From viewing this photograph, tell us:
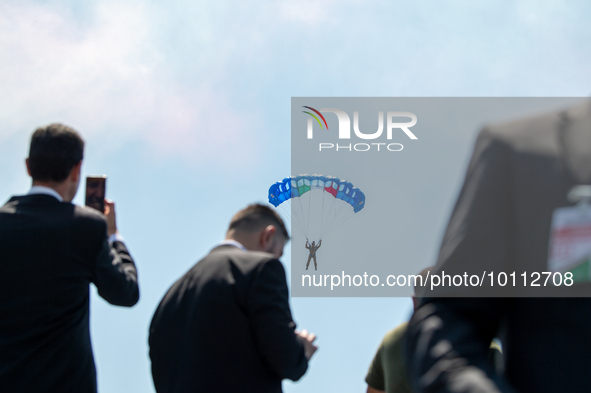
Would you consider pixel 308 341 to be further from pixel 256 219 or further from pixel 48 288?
pixel 48 288

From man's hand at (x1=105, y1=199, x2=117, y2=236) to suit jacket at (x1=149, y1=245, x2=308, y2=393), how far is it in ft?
2.32

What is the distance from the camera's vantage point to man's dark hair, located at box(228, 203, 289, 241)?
378 cm

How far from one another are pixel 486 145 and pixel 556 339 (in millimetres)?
358

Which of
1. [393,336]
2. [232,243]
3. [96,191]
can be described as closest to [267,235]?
[232,243]

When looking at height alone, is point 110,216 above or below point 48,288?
above

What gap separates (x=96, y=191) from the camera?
3432mm

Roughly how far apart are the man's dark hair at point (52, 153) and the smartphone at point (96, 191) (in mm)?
403

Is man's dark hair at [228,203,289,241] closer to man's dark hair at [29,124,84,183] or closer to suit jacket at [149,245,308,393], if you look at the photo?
suit jacket at [149,245,308,393]

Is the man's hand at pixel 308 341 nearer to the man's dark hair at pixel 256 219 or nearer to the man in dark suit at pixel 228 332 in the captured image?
the man in dark suit at pixel 228 332

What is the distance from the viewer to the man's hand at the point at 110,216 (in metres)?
3.42

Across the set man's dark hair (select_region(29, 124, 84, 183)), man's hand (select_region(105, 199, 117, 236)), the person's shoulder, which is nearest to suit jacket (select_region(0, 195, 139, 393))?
man's dark hair (select_region(29, 124, 84, 183))

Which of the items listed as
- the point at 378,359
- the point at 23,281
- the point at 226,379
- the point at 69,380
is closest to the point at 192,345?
the point at 226,379

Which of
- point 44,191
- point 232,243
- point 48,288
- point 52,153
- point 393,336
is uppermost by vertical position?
point 52,153

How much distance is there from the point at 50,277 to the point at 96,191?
0.87 meters
